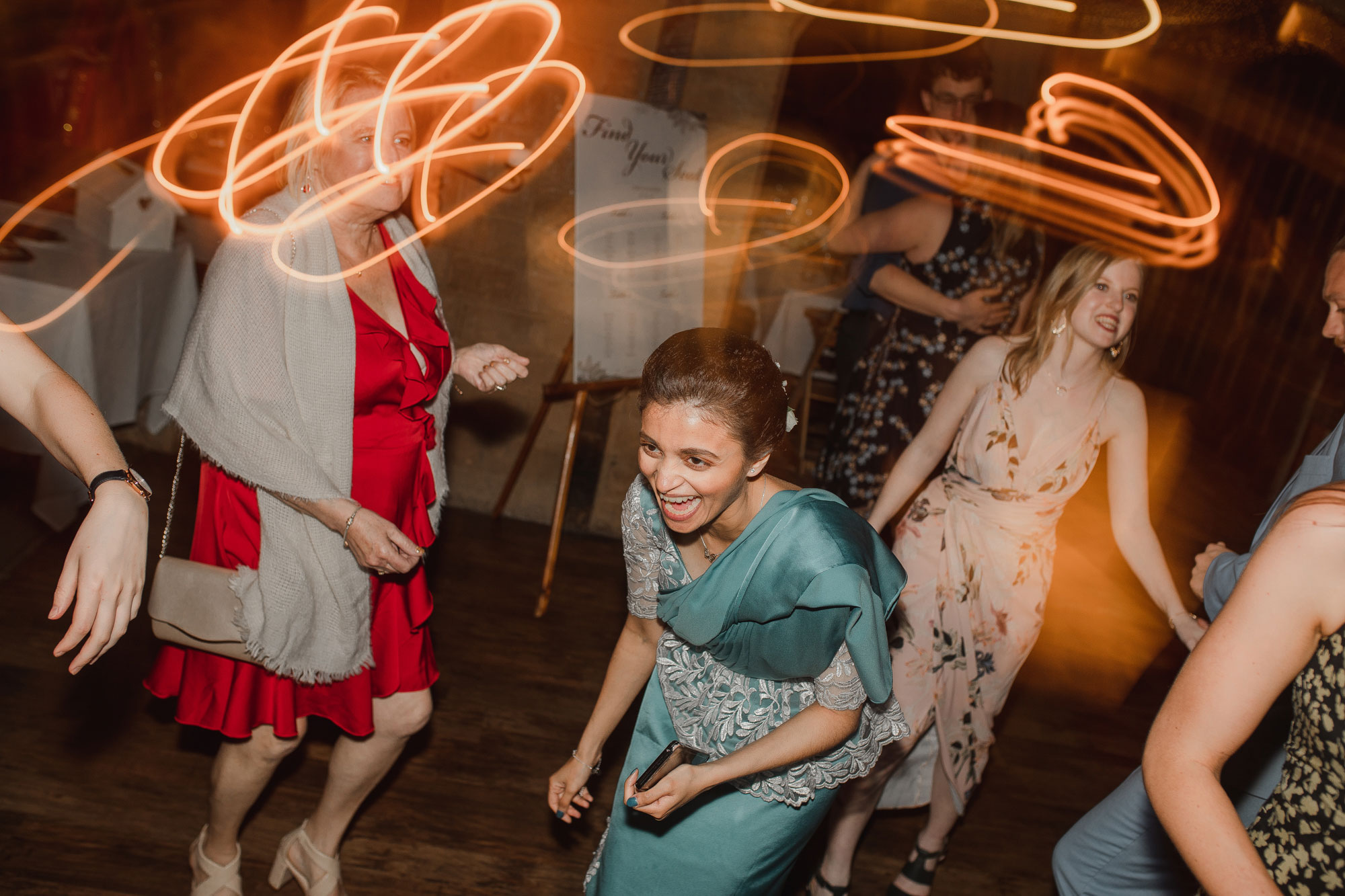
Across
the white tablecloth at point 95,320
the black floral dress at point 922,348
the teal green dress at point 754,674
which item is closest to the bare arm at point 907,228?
the black floral dress at point 922,348

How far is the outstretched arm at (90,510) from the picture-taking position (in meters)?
1.13

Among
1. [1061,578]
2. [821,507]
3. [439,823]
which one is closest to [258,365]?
[821,507]

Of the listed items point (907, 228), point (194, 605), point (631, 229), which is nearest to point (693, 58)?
point (631, 229)

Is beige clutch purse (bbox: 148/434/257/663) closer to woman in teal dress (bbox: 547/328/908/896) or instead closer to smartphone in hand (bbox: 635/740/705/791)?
woman in teal dress (bbox: 547/328/908/896)

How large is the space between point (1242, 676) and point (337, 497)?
1680 mm

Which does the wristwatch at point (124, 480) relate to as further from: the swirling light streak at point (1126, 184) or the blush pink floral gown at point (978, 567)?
the swirling light streak at point (1126, 184)

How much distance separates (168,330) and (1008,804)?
14.1 ft

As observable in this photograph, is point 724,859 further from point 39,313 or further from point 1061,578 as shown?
point 1061,578

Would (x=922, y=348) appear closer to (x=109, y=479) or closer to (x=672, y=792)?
(x=672, y=792)

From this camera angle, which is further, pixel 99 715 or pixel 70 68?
pixel 70 68

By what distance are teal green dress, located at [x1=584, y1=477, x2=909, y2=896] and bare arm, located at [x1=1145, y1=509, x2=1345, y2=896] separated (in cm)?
50

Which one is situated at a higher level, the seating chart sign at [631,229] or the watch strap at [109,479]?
the watch strap at [109,479]

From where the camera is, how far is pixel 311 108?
2.04 meters

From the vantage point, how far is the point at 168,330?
450 cm
